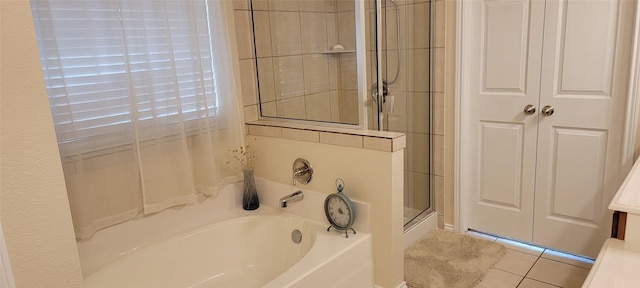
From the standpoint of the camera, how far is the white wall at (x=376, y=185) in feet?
6.97

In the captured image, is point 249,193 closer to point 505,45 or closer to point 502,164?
point 502,164

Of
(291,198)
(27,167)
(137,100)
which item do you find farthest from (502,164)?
(27,167)

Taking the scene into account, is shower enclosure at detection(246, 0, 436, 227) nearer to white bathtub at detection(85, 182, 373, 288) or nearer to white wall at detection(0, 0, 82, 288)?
white bathtub at detection(85, 182, 373, 288)

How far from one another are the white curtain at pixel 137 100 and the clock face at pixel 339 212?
0.66 meters

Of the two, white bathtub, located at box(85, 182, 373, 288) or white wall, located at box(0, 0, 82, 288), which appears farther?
white bathtub, located at box(85, 182, 373, 288)

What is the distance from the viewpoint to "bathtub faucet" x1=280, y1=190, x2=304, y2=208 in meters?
2.38

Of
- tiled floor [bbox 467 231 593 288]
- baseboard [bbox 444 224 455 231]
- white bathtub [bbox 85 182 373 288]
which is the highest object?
white bathtub [bbox 85 182 373 288]

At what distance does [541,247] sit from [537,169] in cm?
51

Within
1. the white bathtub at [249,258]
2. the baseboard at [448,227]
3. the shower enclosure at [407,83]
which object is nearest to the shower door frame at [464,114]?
the baseboard at [448,227]

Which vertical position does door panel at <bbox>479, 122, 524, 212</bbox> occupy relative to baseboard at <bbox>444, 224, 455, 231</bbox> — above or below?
above

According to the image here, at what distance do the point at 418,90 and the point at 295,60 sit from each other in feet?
2.79

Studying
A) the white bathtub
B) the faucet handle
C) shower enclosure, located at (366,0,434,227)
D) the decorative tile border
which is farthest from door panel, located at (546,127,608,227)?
the faucet handle

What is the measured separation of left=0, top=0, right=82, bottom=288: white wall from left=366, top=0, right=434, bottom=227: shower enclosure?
146 centimetres

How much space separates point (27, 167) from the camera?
1.34m
